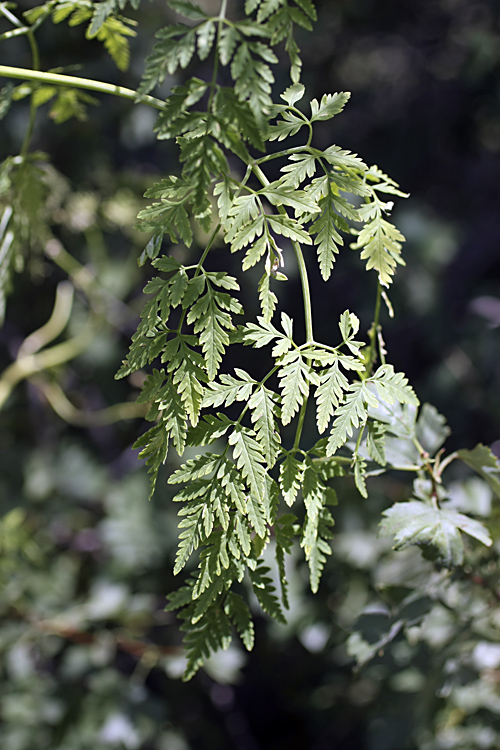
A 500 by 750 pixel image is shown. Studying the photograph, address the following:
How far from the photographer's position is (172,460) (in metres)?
1.32

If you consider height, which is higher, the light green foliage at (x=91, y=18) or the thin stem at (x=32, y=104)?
the light green foliage at (x=91, y=18)

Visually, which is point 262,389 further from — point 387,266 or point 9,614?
point 9,614

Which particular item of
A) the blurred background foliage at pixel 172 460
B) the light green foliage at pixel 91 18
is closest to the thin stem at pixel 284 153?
the light green foliage at pixel 91 18

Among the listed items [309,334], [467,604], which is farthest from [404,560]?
[309,334]

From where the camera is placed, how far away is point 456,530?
54 centimetres

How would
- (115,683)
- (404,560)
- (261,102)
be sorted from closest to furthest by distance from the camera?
(261,102)
(404,560)
(115,683)

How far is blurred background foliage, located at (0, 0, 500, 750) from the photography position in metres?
1.02

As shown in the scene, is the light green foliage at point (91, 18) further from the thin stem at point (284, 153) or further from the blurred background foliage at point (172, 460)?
the blurred background foliage at point (172, 460)

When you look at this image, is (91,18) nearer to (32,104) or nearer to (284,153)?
(32,104)

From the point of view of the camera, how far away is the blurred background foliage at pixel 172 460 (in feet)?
3.35

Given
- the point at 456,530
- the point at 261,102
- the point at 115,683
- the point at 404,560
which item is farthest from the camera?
the point at 115,683


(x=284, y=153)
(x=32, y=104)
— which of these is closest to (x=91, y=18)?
(x=32, y=104)

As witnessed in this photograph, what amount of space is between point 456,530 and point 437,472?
2.6 inches

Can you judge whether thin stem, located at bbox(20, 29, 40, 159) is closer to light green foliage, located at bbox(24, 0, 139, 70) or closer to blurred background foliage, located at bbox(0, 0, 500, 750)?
light green foliage, located at bbox(24, 0, 139, 70)
